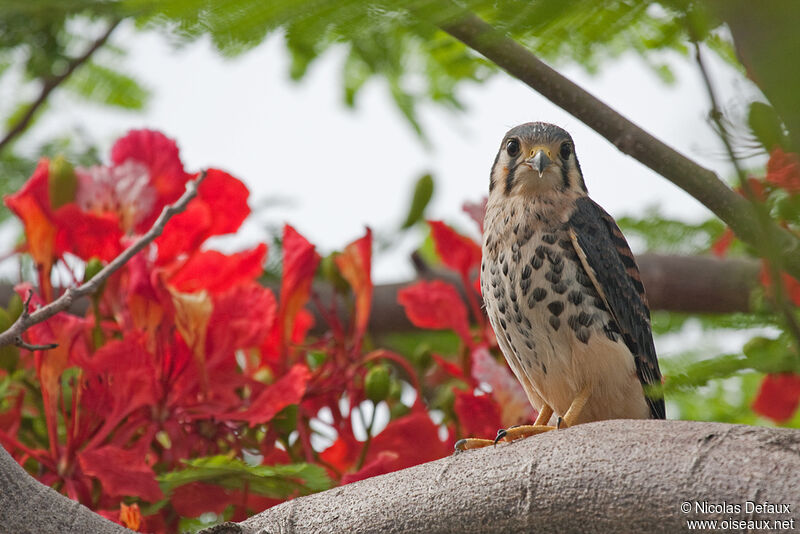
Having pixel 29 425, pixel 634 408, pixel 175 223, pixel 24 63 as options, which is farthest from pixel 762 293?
pixel 24 63

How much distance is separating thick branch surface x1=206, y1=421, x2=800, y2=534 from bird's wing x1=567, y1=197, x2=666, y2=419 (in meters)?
0.81

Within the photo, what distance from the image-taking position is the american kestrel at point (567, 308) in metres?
2.17

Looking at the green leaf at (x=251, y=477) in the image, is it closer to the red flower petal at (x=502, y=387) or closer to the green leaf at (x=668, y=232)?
the red flower petal at (x=502, y=387)

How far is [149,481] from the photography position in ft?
5.71

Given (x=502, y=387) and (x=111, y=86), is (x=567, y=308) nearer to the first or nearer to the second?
(x=502, y=387)

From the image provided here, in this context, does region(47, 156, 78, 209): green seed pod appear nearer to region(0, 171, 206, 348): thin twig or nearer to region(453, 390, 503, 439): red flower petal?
region(0, 171, 206, 348): thin twig

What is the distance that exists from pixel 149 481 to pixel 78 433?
233mm

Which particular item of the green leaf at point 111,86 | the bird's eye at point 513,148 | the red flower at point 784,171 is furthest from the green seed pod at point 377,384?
the green leaf at point 111,86

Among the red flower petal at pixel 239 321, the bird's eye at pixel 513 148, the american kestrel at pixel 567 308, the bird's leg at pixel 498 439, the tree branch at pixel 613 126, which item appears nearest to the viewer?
the tree branch at pixel 613 126

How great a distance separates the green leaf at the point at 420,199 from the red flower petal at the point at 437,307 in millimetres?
270

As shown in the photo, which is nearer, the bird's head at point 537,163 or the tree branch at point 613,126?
the tree branch at point 613,126

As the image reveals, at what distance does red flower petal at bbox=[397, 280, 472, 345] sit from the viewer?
2248 millimetres

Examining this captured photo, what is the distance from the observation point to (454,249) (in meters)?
2.37
